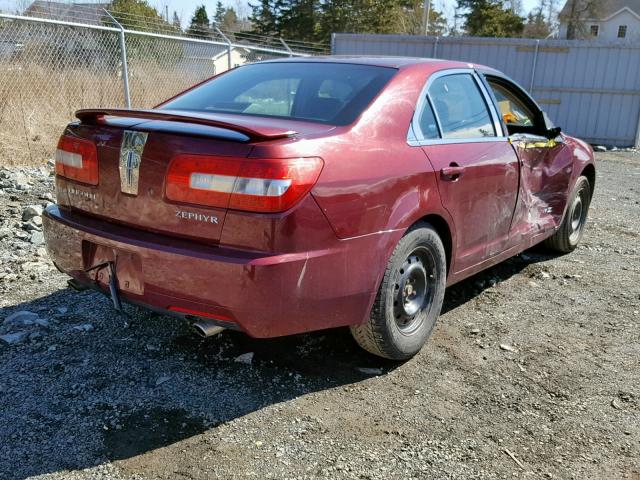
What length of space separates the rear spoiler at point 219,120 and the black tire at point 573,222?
3.39 m

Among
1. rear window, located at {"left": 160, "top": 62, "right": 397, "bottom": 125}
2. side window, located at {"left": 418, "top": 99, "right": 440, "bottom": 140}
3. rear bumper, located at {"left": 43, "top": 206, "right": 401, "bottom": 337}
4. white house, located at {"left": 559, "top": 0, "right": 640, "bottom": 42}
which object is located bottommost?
rear bumper, located at {"left": 43, "top": 206, "right": 401, "bottom": 337}

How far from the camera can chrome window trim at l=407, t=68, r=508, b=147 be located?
3086 mm

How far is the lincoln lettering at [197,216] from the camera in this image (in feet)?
7.95

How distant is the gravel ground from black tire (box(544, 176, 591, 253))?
111 centimetres

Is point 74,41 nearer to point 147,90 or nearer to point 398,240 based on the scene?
point 147,90

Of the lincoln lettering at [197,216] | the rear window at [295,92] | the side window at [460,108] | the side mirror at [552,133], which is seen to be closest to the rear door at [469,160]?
the side window at [460,108]

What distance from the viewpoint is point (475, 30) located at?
4350cm

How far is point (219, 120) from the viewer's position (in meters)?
2.65

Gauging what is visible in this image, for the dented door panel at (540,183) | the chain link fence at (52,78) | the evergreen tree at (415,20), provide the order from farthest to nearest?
the evergreen tree at (415,20), the chain link fence at (52,78), the dented door panel at (540,183)

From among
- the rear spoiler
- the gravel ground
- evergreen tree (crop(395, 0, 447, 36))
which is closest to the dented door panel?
the gravel ground

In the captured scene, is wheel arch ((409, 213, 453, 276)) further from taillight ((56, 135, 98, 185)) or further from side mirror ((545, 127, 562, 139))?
side mirror ((545, 127, 562, 139))

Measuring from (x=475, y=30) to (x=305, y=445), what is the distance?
45743 mm

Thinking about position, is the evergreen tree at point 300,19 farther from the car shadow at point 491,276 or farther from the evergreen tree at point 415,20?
the car shadow at point 491,276

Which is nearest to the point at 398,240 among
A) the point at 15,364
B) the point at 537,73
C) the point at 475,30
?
the point at 15,364
